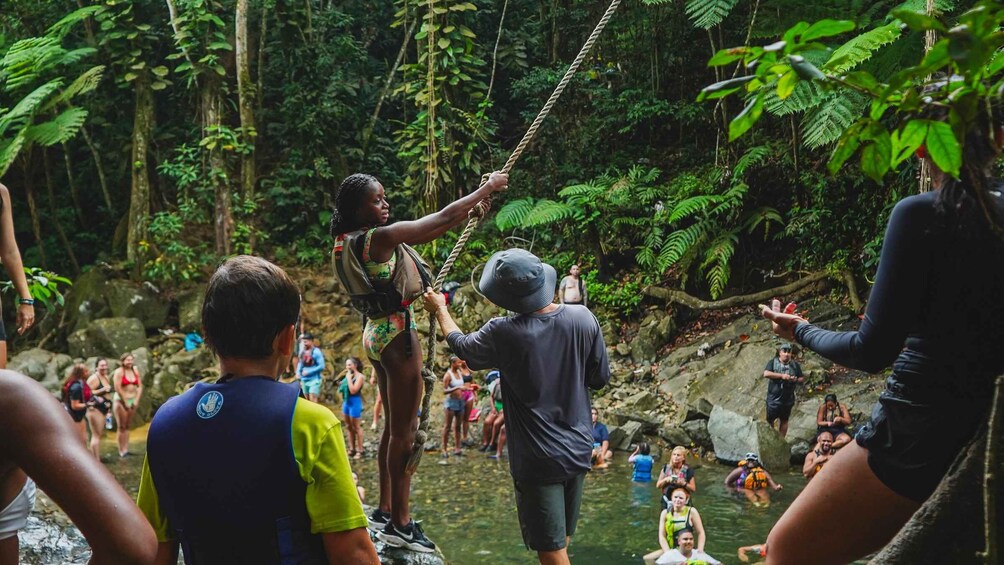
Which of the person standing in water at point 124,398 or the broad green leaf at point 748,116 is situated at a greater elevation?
the broad green leaf at point 748,116

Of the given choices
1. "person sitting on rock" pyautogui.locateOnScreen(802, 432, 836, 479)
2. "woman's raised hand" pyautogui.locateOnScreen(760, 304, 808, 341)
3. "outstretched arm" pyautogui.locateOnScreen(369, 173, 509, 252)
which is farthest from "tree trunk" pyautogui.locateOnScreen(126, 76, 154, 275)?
"woman's raised hand" pyautogui.locateOnScreen(760, 304, 808, 341)

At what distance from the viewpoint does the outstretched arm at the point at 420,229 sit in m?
4.00

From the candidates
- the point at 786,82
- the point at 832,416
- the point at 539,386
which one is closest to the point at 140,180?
the point at 832,416

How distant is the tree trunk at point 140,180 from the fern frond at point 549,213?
8.22m

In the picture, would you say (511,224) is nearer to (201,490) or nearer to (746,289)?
(746,289)

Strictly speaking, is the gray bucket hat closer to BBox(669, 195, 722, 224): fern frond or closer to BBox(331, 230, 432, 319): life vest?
BBox(331, 230, 432, 319): life vest

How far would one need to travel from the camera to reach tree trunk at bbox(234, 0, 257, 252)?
17.3 m

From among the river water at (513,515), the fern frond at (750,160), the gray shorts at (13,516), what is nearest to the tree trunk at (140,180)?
the river water at (513,515)

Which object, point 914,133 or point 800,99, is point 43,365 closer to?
point 800,99

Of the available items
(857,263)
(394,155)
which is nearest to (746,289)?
(857,263)

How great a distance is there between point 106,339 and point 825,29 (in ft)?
55.7

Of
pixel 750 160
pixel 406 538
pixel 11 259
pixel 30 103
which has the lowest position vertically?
pixel 406 538

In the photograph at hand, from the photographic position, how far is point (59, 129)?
16000mm

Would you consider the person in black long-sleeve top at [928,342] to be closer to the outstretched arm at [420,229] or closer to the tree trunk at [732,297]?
the outstretched arm at [420,229]
